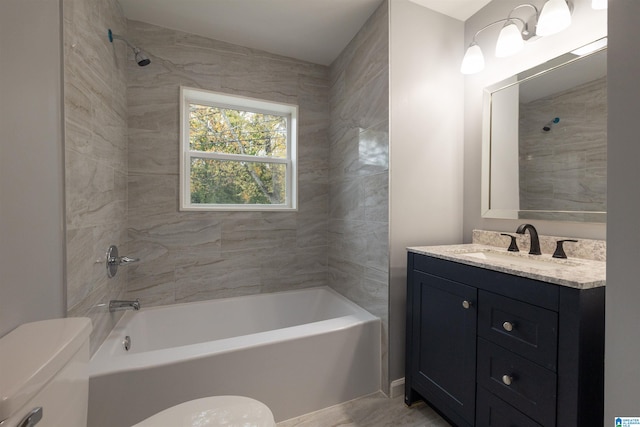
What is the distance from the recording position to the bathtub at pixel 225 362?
1.21m

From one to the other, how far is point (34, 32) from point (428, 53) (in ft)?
6.49

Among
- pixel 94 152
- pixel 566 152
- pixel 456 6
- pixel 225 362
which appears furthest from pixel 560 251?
pixel 94 152

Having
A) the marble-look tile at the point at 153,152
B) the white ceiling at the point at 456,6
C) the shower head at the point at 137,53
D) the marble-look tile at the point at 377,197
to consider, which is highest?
the white ceiling at the point at 456,6

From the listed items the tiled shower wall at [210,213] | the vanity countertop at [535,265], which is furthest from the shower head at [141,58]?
the vanity countertop at [535,265]

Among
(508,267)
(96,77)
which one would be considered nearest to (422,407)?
(508,267)

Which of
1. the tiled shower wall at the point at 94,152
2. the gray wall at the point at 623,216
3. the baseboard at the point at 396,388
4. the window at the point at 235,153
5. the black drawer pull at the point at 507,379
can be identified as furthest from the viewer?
the window at the point at 235,153

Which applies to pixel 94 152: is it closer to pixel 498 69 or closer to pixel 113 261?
pixel 113 261

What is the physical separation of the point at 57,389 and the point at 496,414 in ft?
5.06

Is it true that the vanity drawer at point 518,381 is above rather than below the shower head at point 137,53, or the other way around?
below

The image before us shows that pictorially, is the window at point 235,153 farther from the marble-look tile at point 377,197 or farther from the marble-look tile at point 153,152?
Result: the marble-look tile at point 377,197

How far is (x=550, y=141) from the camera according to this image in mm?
1446

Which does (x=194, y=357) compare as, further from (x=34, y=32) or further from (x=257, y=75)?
(x=257, y=75)

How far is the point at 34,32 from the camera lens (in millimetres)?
937

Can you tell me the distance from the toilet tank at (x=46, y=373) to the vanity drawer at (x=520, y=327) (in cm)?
148
